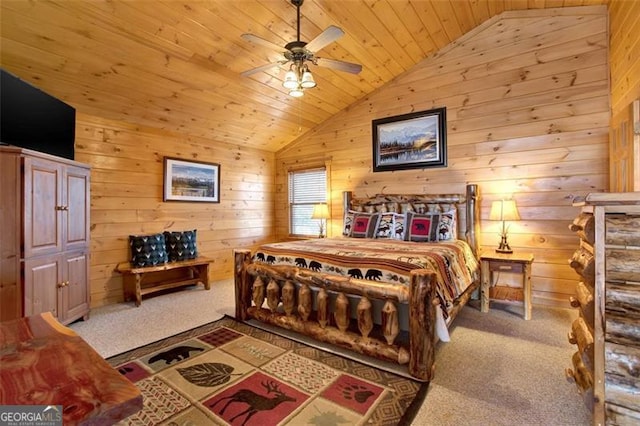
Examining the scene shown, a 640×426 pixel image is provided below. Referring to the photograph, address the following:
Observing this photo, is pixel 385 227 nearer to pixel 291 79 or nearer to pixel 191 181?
pixel 291 79

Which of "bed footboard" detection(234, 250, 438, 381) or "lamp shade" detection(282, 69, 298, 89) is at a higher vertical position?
"lamp shade" detection(282, 69, 298, 89)

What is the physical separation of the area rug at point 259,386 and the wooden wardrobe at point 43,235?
102cm

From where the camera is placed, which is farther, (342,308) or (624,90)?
(624,90)

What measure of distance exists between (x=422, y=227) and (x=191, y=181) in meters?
3.39

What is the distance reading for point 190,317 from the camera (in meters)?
3.22

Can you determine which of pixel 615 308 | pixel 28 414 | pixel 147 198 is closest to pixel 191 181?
pixel 147 198

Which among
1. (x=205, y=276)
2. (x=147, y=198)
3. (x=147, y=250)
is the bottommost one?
(x=205, y=276)

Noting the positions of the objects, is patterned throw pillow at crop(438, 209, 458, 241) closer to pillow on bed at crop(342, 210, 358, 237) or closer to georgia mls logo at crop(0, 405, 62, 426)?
pillow on bed at crop(342, 210, 358, 237)

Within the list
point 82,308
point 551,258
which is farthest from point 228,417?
point 551,258

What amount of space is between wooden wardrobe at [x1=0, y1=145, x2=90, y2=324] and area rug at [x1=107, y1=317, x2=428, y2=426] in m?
1.02

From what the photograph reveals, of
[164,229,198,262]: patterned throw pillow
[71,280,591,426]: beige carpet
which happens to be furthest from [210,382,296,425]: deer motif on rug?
[164,229,198,262]: patterned throw pillow

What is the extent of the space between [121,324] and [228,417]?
202 centimetres

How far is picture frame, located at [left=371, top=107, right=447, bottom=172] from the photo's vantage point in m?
4.13

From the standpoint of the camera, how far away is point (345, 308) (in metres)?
2.38
